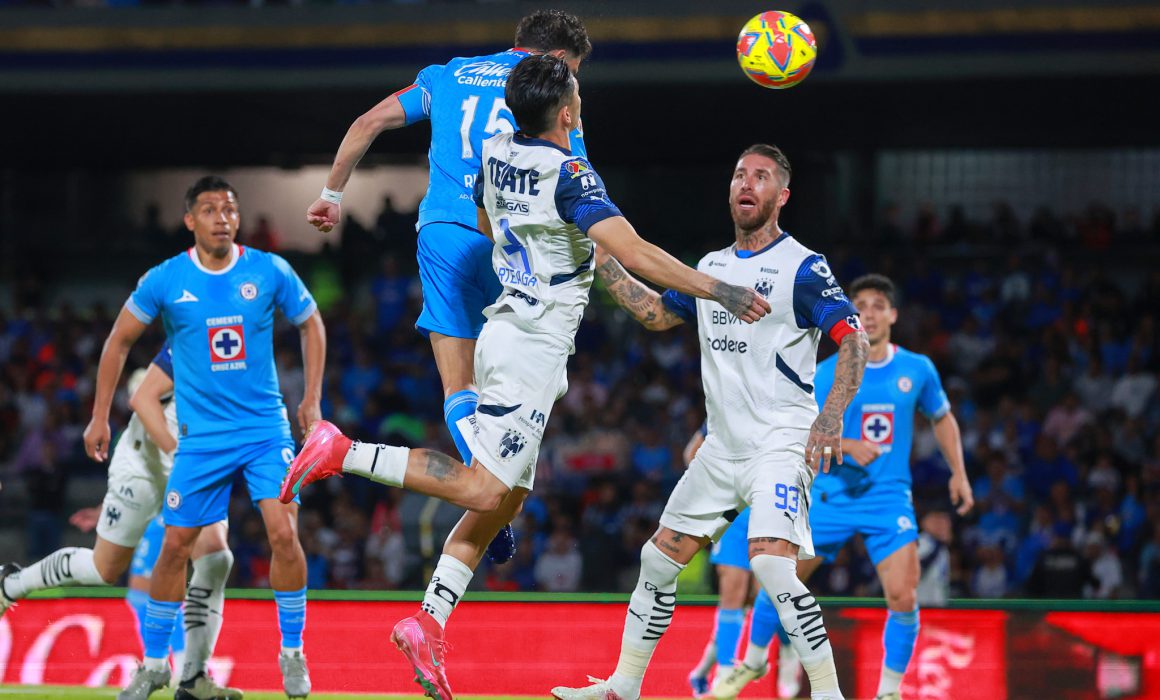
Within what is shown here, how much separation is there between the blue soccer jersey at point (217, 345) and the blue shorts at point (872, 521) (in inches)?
128

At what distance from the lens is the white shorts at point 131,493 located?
784cm

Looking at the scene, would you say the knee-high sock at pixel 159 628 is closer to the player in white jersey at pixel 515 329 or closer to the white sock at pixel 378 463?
the player in white jersey at pixel 515 329

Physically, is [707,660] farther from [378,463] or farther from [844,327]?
[378,463]

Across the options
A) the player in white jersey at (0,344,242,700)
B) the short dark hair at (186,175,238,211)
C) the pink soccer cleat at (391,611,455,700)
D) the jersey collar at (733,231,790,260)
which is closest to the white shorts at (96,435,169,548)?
the player in white jersey at (0,344,242,700)

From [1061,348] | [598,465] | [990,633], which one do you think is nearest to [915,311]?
[1061,348]

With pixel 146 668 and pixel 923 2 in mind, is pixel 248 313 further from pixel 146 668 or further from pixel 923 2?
pixel 923 2

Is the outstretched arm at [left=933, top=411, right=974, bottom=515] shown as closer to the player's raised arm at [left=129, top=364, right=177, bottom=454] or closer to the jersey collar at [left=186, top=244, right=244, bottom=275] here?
the jersey collar at [left=186, top=244, right=244, bottom=275]

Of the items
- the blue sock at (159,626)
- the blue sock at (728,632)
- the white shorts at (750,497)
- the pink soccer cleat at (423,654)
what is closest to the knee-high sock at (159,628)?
the blue sock at (159,626)

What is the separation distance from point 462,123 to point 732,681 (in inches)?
142

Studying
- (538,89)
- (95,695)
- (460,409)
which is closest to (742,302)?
(538,89)

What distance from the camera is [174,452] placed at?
7816 mm

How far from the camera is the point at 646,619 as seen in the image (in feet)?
19.9

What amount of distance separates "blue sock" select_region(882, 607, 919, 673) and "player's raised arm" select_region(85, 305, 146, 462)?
4.44 meters

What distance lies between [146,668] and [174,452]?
1411 millimetres
